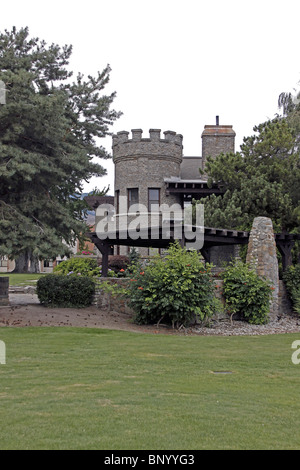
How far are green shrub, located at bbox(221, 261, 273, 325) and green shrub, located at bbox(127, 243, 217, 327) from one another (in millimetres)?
1552

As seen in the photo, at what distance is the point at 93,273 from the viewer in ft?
76.4

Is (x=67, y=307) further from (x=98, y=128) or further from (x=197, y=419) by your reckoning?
(x=197, y=419)

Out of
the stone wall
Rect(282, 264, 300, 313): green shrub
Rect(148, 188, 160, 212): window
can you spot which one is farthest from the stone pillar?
Rect(148, 188, 160, 212): window

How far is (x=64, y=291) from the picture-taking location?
1703 centimetres

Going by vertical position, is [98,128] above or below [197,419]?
above

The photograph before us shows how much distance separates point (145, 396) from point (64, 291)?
36.8 feet

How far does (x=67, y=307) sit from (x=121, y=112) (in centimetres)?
784

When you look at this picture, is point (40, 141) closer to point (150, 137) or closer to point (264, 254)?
point (264, 254)

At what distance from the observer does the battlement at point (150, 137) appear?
28.2m

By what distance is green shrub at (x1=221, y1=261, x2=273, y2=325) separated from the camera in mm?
16438

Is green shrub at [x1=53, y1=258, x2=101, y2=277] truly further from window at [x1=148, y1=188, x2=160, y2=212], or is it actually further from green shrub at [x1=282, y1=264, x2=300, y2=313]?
green shrub at [x1=282, y1=264, x2=300, y2=313]

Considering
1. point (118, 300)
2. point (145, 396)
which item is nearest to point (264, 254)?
point (118, 300)
